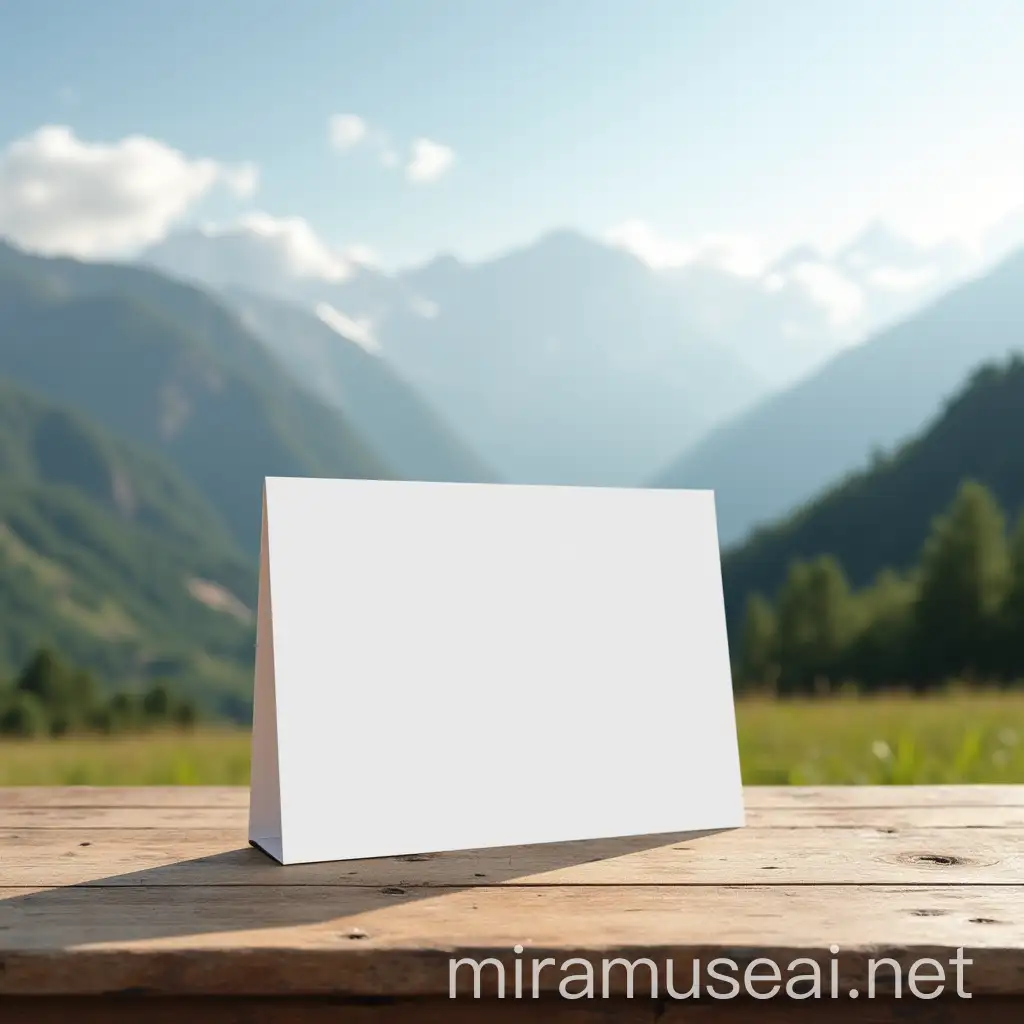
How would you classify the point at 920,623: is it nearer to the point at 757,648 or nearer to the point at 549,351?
the point at 757,648

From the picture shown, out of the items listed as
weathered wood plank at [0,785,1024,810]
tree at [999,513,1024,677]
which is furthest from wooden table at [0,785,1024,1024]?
tree at [999,513,1024,677]

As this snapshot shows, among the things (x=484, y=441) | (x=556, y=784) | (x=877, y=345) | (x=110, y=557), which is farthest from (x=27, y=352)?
(x=556, y=784)

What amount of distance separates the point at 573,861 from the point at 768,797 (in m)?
0.46

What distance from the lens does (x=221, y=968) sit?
2.72 feet

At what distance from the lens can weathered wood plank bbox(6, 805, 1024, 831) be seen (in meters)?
1.32

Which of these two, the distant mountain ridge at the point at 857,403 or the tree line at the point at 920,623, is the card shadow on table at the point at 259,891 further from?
the distant mountain ridge at the point at 857,403

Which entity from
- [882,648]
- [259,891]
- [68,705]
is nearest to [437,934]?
[259,891]

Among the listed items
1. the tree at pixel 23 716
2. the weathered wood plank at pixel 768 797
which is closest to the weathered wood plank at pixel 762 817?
the weathered wood plank at pixel 768 797

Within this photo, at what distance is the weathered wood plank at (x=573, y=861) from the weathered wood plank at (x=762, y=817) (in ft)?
0.11

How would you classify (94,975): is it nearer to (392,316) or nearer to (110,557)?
(110,557)

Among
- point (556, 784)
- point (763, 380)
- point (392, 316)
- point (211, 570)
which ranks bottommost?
point (556, 784)

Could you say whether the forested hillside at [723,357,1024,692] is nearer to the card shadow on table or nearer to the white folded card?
the white folded card

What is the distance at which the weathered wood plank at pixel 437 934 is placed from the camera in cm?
83

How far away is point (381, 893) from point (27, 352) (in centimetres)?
13316
